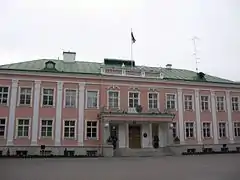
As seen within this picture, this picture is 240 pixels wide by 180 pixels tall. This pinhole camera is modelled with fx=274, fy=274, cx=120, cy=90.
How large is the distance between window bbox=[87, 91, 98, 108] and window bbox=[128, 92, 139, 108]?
343 centimetres

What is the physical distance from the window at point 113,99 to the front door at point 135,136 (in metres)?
2.69

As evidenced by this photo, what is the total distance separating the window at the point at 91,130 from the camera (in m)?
26.2

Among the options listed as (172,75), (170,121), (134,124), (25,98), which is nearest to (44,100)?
(25,98)

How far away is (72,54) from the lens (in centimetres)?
3139

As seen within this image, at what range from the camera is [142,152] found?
24.7m

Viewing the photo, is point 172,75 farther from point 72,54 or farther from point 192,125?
point 72,54

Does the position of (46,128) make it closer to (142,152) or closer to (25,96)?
(25,96)

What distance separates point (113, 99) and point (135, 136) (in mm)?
4316

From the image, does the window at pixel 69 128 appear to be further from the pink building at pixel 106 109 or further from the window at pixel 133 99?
the window at pixel 133 99

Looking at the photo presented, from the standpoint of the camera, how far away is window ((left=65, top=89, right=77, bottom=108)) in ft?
86.7

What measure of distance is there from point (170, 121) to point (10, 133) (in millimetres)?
14995

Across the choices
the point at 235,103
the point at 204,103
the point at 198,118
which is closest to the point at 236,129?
the point at 235,103

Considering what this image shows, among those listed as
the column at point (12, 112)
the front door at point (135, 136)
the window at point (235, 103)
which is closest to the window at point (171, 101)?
the front door at point (135, 136)

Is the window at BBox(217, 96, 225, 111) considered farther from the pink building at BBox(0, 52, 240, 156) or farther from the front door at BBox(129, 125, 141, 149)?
the front door at BBox(129, 125, 141, 149)
